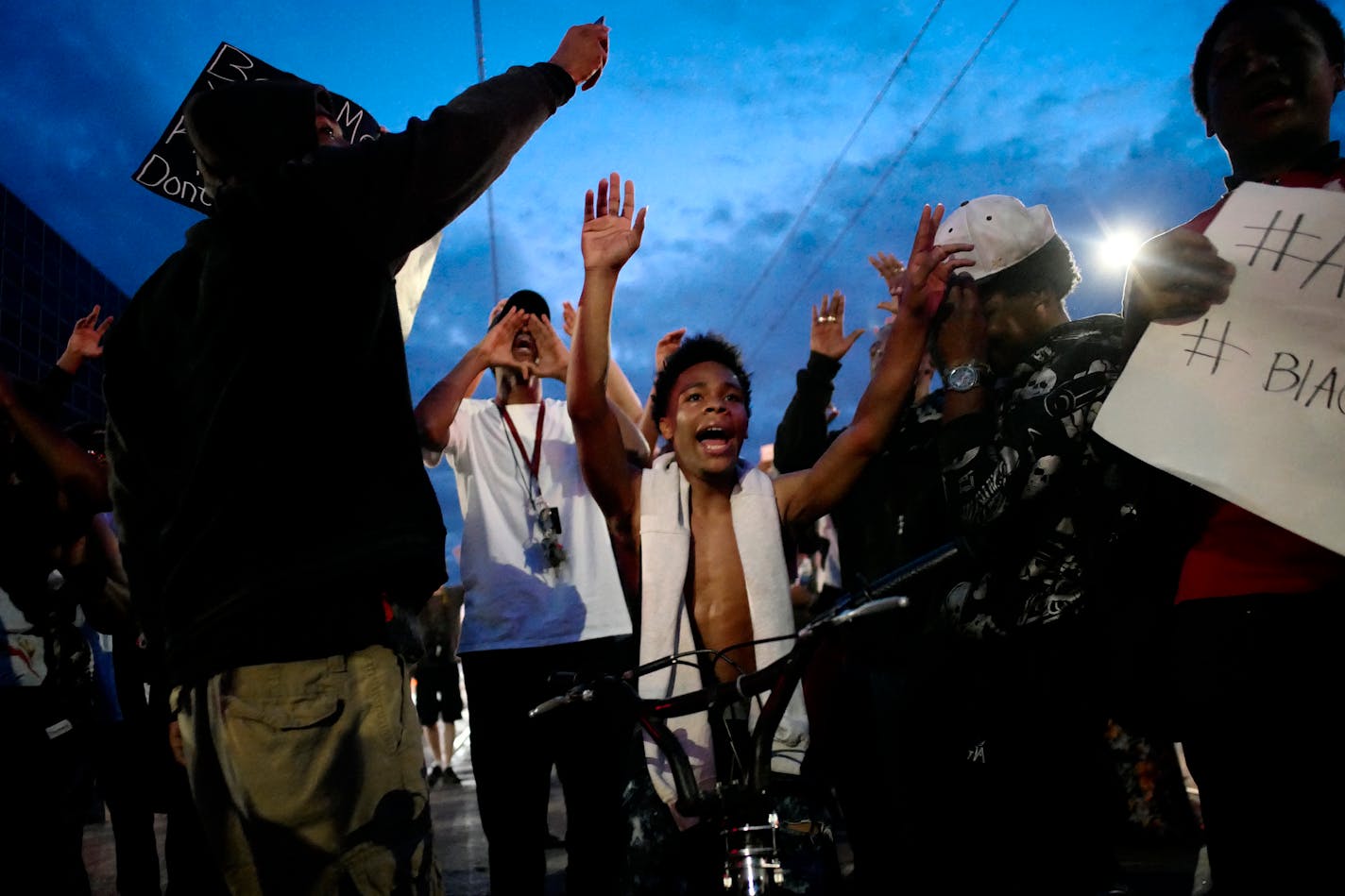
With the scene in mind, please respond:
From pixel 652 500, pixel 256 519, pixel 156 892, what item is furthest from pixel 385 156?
pixel 156 892

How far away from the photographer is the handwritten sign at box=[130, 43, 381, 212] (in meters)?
4.61

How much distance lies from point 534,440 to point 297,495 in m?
2.49

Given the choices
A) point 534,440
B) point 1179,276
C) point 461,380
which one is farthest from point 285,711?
point 534,440

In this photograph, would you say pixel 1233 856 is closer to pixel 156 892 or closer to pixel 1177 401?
pixel 1177 401

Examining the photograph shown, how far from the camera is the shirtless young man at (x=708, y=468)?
2920mm

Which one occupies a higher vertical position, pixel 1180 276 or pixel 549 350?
pixel 549 350

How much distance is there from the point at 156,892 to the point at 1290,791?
504 centimetres

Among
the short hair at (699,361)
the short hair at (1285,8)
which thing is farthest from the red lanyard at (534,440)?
the short hair at (1285,8)

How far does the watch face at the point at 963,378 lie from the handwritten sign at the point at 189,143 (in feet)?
10.8

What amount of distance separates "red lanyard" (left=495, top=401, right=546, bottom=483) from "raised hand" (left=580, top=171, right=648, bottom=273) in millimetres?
1271

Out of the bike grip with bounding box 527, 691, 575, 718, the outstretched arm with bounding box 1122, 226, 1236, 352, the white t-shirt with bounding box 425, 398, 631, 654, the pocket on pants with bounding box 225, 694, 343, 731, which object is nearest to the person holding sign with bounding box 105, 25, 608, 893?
the pocket on pants with bounding box 225, 694, 343, 731

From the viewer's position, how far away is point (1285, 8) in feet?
6.84

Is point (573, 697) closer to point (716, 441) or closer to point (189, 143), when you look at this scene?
point (716, 441)

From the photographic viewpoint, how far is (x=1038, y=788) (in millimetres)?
2322
